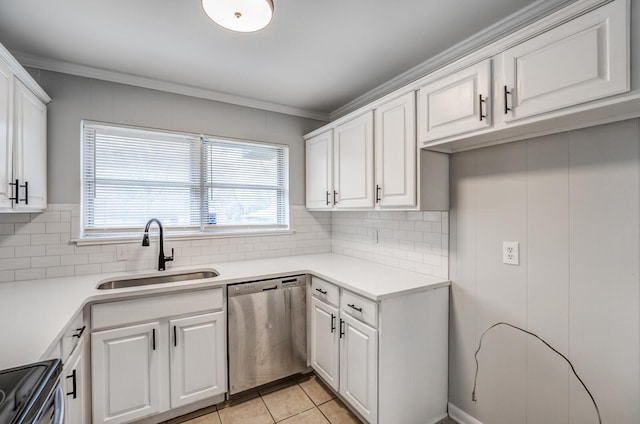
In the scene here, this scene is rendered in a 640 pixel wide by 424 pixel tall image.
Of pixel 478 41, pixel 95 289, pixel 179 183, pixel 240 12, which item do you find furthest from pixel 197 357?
pixel 478 41

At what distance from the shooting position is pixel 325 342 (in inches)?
89.4

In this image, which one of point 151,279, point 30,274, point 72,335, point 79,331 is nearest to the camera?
point 72,335

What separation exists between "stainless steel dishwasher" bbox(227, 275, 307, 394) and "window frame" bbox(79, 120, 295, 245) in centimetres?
80

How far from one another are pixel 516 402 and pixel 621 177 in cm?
133

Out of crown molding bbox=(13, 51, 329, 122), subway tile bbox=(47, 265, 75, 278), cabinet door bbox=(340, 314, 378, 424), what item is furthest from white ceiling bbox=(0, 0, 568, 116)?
Answer: cabinet door bbox=(340, 314, 378, 424)

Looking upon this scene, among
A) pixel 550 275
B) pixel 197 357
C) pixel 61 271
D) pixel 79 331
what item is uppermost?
pixel 550 275

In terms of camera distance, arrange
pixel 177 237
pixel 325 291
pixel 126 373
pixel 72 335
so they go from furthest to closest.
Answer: pixel 177 237
pixel 325 291
pixel 126 373
pixel 72 335

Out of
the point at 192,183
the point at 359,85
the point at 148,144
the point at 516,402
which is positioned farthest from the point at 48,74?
the point at 516,402

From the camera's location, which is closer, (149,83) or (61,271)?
(61,271)

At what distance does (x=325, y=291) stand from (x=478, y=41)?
6.57 feet

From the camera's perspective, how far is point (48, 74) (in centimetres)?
216

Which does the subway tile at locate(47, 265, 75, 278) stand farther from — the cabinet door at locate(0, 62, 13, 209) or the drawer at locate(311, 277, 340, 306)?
the drawer at locate(311, 277, 340, 306)

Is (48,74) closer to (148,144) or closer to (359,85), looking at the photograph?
(148,144)

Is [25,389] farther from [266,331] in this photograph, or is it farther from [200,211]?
[200,211]
